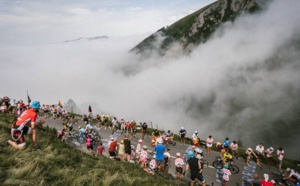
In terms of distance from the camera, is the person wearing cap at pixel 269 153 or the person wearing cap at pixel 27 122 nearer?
the person wearing cap at pixel 27 122

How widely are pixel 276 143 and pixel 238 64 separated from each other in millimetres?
78721

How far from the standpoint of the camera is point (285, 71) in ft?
322

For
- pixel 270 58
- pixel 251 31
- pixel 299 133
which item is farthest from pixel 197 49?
pixel 299 133

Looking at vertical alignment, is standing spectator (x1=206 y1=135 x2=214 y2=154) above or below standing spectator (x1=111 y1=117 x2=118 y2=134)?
below

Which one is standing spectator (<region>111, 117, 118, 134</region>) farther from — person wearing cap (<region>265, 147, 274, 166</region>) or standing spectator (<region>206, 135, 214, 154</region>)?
person wearing cap (<region>265, 147, 274, 166</region>)

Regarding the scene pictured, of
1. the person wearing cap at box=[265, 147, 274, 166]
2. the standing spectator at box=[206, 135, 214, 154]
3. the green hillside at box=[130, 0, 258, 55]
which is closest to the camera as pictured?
the person wearing cap at box=[265, 147, 274, 166]

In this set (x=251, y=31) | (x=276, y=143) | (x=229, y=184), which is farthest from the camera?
(x=251, y=31)

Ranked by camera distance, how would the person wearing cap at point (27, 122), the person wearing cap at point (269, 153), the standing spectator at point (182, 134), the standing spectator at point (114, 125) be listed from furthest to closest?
the standing spectator at point (114, 125) < the standing spectator at point (182, 134) < the person wearing cap at point (269, 153) < the person wearing cap at point (27, 122)

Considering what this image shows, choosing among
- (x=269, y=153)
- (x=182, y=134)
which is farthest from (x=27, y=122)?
(x=269, y=153)

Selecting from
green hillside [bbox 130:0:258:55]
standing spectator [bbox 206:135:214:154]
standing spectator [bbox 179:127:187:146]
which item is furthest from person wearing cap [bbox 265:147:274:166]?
green hillside [bbox 130:0:258:55]

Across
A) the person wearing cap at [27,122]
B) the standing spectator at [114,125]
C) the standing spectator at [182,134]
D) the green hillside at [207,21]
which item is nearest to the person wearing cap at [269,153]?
the standing spectator at [182,134]

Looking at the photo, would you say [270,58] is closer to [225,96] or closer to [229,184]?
[225,96]

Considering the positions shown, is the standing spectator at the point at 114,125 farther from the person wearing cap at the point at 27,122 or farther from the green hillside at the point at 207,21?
the green hillside at the point at 207,21

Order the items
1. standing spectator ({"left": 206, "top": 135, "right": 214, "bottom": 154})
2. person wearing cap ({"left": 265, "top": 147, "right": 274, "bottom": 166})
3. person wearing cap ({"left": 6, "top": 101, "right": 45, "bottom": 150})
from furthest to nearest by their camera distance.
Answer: standing spectator ({"left": 206, "top": 135, "right": 214, "bottom": 154})
person wearing cap ({"left": 265, "top": 147, "right": 274, "bottom": 166})
person wearing cap ({"left": 6, "top": 101, "right": 45, "bottom": 150})
